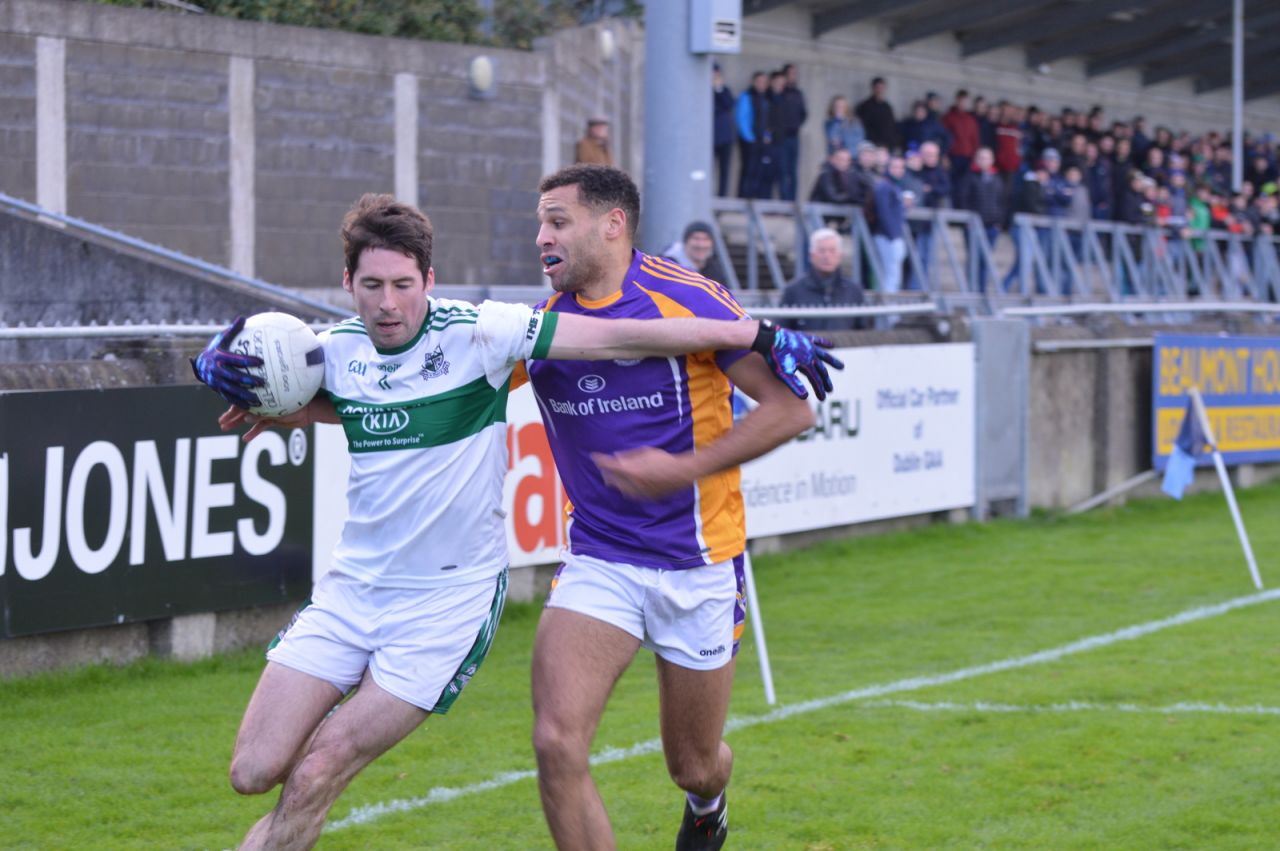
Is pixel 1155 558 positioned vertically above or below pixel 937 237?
below

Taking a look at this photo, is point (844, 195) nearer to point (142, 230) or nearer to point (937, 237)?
point (937, 237)

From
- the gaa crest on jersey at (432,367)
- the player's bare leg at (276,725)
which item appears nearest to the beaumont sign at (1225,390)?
the gaa crest on jersey at (432,367)

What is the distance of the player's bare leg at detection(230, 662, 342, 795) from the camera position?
453cm

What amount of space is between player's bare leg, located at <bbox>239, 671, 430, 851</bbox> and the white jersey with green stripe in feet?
1.11

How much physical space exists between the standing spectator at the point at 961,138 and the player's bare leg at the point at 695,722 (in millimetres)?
19153

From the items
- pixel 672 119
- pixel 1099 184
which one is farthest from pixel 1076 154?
pixel 672 119

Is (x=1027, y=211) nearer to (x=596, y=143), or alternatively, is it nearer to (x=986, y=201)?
(x=986, y=201)

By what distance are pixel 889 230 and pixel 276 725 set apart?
14.6 meters

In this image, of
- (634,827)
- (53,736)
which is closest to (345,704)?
(634,827)

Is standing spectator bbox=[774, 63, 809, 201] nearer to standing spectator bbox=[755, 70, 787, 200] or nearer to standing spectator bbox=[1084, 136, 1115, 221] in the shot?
standing spectator bbox=[755, 70, 787, 200]

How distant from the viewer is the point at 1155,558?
12992 mm

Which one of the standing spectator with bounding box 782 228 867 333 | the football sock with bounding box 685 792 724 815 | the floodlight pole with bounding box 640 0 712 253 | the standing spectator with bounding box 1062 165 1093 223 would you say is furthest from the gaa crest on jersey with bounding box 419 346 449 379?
the standing spectator with bounding box 1062 165 1093 223

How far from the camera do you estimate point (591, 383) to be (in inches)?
202

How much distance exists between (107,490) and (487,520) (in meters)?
3.93
